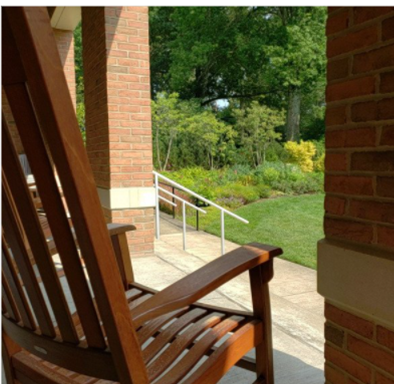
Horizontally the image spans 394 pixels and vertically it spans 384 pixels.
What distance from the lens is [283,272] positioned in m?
5.30

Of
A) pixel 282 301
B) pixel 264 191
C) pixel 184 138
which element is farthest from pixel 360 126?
pixel 184 138

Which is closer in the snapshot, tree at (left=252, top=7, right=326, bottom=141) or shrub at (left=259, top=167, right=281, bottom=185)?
shrub at (left=259, top=167, right=281, bottom=185)

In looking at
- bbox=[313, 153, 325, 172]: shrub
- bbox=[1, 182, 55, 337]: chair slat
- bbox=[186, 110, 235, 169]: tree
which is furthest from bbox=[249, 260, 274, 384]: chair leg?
bbox=[313, 153, 325, 172]: shrub

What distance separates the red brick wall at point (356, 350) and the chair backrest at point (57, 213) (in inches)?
29.3

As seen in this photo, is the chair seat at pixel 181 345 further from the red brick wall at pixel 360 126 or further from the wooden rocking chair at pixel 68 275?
the red brick wall at pixel 360 126

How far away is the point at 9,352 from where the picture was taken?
1.31 m

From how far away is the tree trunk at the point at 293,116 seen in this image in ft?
59.9

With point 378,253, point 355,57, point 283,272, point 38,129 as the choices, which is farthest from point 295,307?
point 38,129

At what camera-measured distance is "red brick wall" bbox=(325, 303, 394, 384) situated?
4.32 ft

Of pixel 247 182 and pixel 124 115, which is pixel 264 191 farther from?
pixel 124 115

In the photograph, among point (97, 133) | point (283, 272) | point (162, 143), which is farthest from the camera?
point (162, 143)

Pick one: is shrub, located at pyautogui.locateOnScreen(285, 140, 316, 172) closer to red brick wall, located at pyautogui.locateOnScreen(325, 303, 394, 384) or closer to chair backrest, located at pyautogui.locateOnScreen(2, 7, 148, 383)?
red brick wall, located at pyautogui.locateOnScreen(325, 303, 394, 384)

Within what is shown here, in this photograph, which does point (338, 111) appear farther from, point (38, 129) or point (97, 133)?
point (97, 133)

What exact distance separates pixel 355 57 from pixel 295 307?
2.46m
